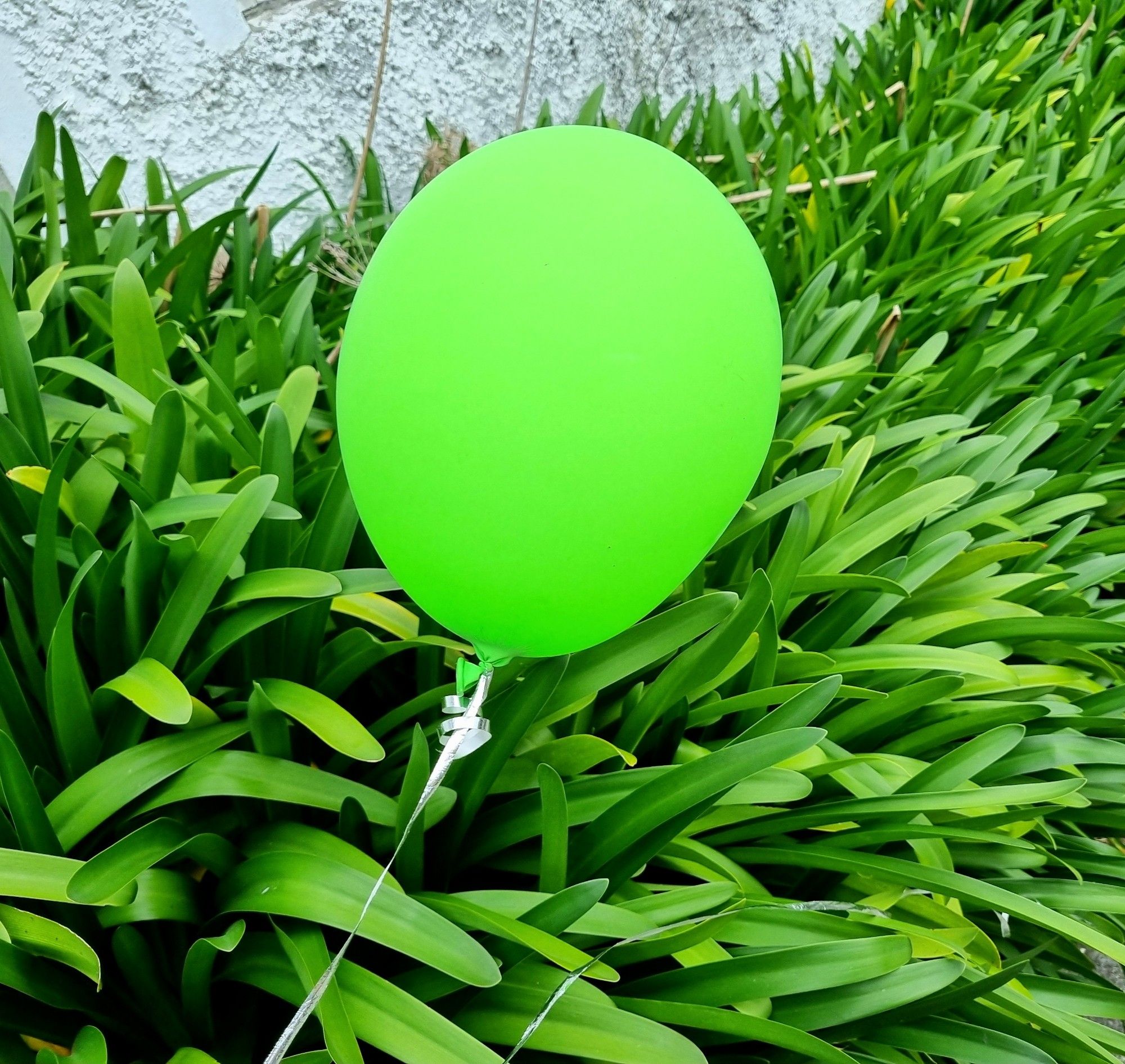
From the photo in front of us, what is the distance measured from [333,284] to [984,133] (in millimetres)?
1671

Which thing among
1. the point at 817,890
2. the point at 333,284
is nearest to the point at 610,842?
the point at 817,890

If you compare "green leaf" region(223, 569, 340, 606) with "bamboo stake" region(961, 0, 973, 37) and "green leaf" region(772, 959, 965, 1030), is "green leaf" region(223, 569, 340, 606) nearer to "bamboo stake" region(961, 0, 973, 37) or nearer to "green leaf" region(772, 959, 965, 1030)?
"green leaf" region(772, 959, 965, 1030)

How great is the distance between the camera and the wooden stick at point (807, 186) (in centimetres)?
185

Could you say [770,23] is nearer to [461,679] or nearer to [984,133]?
[984,133]

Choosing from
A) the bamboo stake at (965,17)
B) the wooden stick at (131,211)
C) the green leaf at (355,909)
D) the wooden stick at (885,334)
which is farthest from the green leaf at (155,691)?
the bamboo stake at (965,17)

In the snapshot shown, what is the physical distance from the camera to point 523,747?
83 centimetres

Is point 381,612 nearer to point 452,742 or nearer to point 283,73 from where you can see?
point 452,742

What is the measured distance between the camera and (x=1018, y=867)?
3.06 ft

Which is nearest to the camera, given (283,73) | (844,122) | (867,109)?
(283,73)

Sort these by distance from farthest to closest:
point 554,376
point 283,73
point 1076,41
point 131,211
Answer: point 1076,41 → point 283,73 → point 131,211 → point 554,376

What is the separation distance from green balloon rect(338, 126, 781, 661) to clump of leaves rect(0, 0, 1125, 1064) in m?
0.19

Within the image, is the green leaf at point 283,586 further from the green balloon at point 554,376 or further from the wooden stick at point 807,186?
the wooden stick at point 807,186

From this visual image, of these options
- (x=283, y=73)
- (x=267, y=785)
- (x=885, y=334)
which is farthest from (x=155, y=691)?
(x=283, y=73)

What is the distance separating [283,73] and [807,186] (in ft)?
3.67
